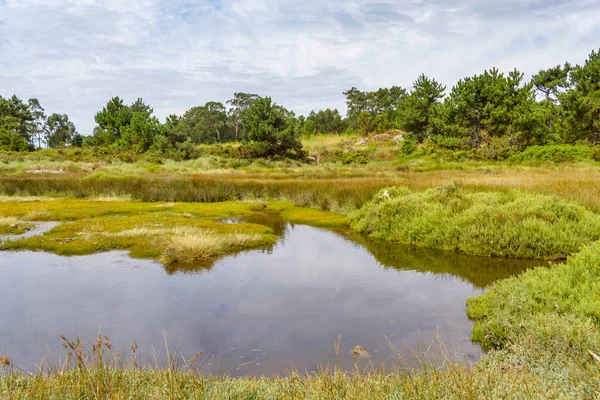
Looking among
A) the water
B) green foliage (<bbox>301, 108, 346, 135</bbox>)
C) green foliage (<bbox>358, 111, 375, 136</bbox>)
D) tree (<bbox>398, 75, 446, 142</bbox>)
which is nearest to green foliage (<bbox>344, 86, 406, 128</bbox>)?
green foliage (<bbox>301, 108, 346, 135</bbox>)

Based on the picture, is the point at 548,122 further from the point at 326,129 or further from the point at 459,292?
the point at 459,292

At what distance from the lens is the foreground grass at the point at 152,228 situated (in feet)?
45.2

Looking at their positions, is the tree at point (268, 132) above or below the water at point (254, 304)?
above

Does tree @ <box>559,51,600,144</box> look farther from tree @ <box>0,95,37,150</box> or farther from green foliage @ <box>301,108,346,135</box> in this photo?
tree @ <box>0,95,37,150</box>

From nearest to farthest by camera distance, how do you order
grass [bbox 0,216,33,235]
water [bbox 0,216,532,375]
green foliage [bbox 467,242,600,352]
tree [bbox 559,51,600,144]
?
green foliage [bbox 467,242,600,352], water [bbox 0,216,532,375], grass [bbox 0,216,33,235], tree [bbox 559,51,600,144]

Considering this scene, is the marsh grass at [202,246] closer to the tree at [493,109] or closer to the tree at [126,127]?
the tree at [493,109]

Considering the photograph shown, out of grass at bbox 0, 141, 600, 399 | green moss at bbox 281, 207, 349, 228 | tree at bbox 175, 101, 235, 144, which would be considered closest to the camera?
grass at bbox 0, 141, 600, 399

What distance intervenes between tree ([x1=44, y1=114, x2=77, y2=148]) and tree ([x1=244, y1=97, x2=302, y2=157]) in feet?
271

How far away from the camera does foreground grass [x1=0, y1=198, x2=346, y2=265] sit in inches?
543

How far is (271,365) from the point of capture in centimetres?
675

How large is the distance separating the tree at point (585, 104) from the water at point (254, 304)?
42038mm

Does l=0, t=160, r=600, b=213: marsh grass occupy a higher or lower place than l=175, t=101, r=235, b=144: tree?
lower

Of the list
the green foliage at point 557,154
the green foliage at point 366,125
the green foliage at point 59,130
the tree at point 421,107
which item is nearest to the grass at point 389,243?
the green foliage at point 557,154

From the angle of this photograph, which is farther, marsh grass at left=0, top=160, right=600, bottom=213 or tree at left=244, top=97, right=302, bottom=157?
tree at left=244, top=97, right=302, bottom=157
